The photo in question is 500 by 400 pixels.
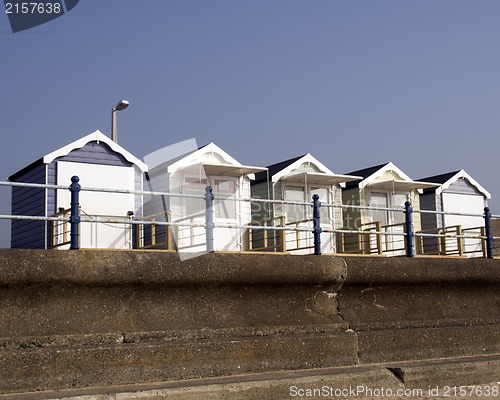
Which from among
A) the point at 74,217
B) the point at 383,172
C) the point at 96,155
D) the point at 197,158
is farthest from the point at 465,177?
the point at 74,217

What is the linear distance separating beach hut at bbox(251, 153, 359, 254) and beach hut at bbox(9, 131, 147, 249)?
3872mm

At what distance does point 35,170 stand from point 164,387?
423 inches

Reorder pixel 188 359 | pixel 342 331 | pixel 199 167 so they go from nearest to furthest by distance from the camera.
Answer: pixel 188 359, pixel 342 331, pixel 199 167

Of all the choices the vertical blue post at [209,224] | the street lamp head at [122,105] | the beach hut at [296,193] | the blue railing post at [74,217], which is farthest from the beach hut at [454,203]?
the blue railing post at [74,217]

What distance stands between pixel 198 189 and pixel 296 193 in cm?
336

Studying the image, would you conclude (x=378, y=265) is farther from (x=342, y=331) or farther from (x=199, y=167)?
(x=199, y=167)

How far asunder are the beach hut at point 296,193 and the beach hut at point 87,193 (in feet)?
12.7

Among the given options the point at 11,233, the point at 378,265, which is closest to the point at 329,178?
the point at 11,233

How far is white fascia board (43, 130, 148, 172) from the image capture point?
16109 millimetres

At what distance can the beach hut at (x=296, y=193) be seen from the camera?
19609 millimetres

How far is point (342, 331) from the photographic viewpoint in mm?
8922

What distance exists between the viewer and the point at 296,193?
66.2ft

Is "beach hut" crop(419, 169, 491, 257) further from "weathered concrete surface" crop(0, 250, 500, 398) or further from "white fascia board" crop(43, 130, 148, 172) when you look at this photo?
"weathered concrete surface" crop(0, 250, 500, 398)

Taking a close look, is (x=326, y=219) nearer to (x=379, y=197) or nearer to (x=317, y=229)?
(x=379, y=197)
